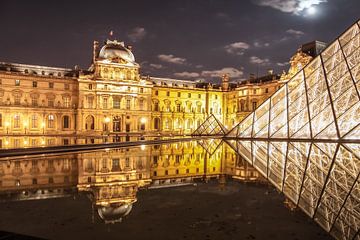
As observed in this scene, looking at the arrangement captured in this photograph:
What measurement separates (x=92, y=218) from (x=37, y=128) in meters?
40.3

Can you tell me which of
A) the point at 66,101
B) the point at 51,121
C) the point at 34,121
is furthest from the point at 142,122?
the point at 34,121

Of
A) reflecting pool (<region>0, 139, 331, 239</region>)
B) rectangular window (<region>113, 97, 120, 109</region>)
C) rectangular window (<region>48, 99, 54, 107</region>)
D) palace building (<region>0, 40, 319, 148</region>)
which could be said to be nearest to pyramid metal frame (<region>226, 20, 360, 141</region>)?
reflecting pool (<region>0, 139, 331, 239</region>)

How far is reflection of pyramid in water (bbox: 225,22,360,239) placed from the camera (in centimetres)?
432

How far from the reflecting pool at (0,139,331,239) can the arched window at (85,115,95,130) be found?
115 feet

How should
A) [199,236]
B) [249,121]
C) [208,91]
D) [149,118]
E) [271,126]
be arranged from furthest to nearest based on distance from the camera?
[208,91] → [149,118] → [249,121] → [271,126] → [199,236]

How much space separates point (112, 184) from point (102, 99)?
38621 mm

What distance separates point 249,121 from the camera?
1672cm

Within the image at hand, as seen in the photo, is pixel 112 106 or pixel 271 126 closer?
pixel 271 126

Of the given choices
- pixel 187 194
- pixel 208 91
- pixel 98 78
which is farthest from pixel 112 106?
pixel 187 194

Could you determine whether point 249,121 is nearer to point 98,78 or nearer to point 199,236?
point 199,236

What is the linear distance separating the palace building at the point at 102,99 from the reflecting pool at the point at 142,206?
28.9 meters

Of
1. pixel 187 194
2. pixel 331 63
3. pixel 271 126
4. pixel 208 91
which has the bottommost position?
pixel 187 194

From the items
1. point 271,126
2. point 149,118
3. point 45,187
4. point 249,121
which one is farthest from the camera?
point 149,118

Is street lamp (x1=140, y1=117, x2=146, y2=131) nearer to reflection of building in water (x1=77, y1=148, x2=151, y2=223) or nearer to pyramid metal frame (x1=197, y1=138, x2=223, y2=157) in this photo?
pyramid metal frame (x1=197, y1=138, x2=223, y2=157)
